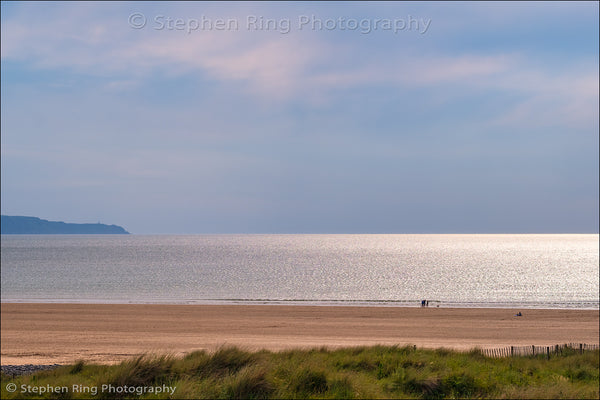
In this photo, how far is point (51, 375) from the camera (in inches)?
461

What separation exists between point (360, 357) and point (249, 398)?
503 cm

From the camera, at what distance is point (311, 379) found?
1023 centimetres

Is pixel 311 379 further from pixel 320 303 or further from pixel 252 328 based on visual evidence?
pixel 320 303

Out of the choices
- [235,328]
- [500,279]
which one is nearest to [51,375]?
[235,328]

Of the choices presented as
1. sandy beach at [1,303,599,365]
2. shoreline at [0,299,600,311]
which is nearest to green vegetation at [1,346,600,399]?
sandy beach at [1,303,599,365]

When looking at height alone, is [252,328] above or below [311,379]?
below

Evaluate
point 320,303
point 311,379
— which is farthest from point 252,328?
point 311,379

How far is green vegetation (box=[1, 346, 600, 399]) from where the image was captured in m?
9.48

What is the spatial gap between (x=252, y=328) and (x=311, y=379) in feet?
78.0

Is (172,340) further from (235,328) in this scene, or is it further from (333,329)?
(333,329)

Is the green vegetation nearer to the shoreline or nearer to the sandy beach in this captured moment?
the sandy beach

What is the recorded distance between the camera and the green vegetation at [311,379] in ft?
31.1

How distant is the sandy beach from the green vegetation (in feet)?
39.0

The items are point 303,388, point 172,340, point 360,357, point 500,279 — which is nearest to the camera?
point 303,388
